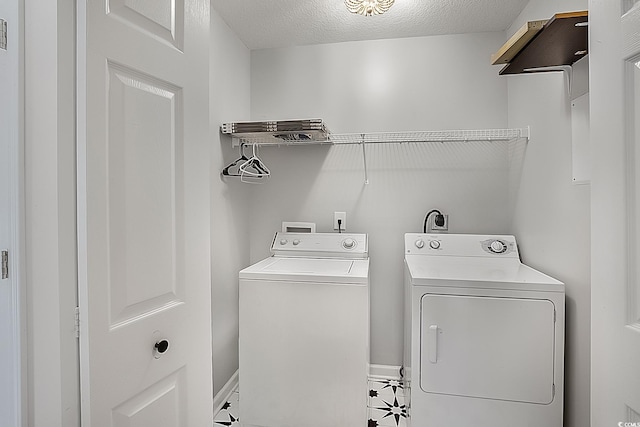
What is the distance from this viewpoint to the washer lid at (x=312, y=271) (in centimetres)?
177

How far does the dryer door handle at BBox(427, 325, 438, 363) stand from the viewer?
160cm

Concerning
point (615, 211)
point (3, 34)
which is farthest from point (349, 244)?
point (3, 34)

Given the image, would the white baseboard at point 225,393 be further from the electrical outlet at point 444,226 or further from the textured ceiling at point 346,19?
the textured ceiling at point 346,19

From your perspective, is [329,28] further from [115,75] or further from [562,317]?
[562,317]

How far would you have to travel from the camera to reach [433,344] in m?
1.60

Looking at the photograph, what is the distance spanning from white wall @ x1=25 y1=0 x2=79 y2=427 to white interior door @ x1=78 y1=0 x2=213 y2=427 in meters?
0.03

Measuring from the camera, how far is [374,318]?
253 centimetres

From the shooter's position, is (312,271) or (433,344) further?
(312,271)

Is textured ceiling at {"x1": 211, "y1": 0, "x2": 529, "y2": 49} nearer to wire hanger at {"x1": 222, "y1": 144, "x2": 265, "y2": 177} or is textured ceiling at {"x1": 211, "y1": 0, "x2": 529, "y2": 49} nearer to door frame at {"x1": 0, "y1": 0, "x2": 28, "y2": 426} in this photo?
wire hanger at {"x1": 222, "y1": 144, "x2": 265, "y2": 177}

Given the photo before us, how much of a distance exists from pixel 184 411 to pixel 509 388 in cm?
140

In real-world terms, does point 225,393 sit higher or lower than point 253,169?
lower

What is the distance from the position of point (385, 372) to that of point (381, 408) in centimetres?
41

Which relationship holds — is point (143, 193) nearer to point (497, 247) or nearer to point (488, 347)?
point (488, 347)

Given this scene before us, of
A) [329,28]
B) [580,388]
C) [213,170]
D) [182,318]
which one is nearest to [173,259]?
[182,318]
